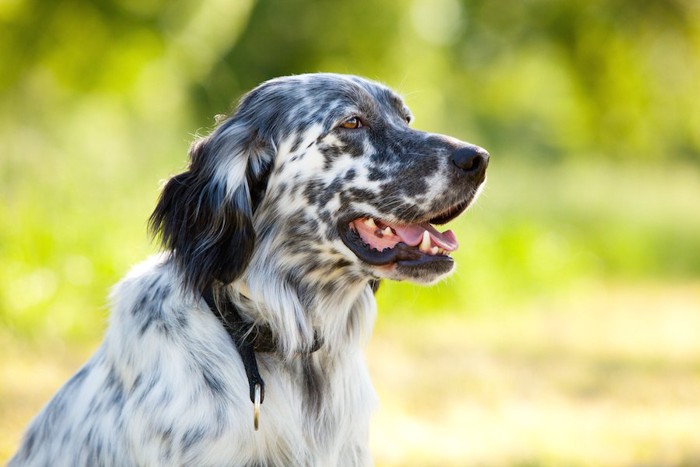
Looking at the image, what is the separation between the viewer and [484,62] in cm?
1683

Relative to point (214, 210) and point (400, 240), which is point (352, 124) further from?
point (214, 210)

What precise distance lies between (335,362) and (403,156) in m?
0.71

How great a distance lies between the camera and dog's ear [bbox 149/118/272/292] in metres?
2.92

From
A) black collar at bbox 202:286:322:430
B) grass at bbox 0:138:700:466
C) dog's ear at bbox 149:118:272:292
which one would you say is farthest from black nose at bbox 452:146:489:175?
grass at bbox 0:138:700:466

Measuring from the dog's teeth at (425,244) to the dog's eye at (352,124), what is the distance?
1.42 feet

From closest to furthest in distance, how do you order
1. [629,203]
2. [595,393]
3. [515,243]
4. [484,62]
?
[595,393], [515,243], [629,203], [484,62]

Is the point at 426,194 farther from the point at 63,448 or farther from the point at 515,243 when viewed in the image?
the point at 515,243

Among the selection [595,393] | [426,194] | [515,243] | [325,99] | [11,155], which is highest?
[515,243]

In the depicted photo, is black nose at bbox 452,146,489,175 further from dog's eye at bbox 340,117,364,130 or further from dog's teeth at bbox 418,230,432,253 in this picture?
dog's eye at bbox 340,117,364,130

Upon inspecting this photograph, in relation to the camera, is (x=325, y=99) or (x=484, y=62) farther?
(x=484, y=62)

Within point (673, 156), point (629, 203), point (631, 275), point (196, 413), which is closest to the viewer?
point (196, 413)

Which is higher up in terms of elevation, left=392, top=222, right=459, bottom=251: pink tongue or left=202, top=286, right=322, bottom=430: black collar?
left=392, top=222, right=459, bottom=251: pink tongue

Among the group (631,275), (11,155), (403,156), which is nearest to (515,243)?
(631,275)

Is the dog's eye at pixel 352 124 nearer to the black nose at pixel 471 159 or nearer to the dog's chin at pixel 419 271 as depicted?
the black nose at pixel 471 159
